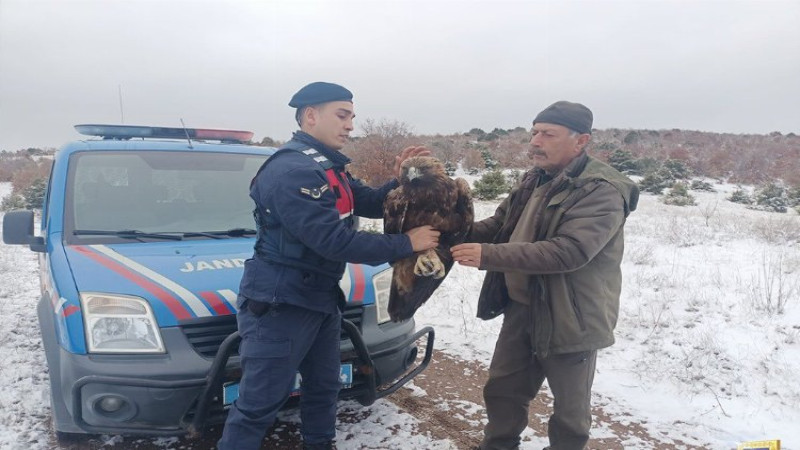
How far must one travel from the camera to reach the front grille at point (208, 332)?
8.18ft

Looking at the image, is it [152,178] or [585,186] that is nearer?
[585,186]

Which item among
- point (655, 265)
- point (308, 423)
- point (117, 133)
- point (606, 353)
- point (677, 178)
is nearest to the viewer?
point (308, 423)

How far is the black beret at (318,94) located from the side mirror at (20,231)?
2.02 metres

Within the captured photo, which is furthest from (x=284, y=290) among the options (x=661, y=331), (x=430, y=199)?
(x=661, y=331)

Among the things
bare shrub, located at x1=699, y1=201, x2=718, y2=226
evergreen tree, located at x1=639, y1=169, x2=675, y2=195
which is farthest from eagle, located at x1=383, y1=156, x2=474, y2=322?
evergreen tree, located at x1=639, y1=169, x2=675, y2=195

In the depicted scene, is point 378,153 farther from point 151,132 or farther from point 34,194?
point 34,194

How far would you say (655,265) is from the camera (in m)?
7.42

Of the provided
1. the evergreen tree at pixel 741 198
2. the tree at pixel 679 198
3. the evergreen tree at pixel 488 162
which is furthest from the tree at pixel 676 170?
the evergreen tree at pixel 488 162

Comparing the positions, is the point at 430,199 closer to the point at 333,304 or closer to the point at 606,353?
the point at 333,304

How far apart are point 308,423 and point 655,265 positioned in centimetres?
631

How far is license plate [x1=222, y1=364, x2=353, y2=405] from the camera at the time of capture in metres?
2.49

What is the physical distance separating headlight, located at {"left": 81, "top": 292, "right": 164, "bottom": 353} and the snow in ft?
3.03

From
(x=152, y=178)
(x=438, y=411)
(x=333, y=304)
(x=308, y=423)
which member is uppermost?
(x=152, y=178)

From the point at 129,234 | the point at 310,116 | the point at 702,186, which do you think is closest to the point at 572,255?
the point at 310,116
